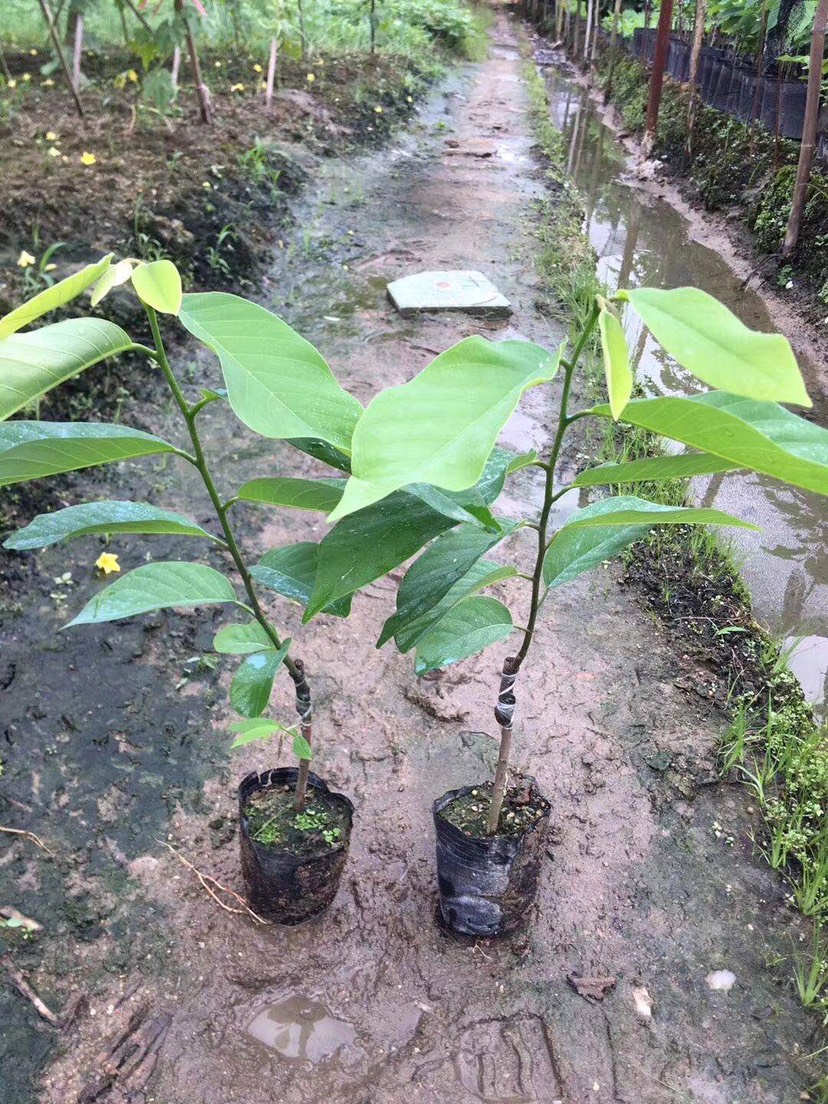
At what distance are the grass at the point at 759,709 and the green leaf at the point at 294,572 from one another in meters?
1.29

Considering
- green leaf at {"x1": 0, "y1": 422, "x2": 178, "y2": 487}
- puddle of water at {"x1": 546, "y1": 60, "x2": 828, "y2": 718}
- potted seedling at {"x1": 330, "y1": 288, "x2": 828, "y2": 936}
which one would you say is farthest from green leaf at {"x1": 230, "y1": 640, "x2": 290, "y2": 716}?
puddle of water at {"x1": 546, "y1": 60, "x2": 828, "y2": 718}

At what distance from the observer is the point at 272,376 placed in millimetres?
842

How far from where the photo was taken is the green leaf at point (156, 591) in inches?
41.7

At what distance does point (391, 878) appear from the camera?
1828 millimetres

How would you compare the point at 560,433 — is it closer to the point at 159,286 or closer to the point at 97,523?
the point at 159,286

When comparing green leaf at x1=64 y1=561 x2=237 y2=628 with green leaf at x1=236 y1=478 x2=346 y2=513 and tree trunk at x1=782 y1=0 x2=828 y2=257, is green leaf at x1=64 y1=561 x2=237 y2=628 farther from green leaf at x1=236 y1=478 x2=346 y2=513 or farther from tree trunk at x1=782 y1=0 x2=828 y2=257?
tree trunk at x1=782 y1=0 x2=828 y2=257

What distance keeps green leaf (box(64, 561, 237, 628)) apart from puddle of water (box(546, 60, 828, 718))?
202 centimetres

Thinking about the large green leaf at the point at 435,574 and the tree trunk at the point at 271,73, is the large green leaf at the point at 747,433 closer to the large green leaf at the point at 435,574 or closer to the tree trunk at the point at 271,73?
the large green leaf at the point at 435,574

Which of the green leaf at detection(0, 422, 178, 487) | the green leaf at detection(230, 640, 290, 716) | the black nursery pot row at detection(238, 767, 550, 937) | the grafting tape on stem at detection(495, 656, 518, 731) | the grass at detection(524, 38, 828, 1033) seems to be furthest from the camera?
the grass at detection(524, 38, 828, 1033)

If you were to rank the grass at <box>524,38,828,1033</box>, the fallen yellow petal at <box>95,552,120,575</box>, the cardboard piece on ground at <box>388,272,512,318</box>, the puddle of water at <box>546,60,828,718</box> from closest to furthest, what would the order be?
1. the grass at <box>524,38,828,1033</box>
2. the fallen yellow petal at <box>95,552,120,575</box>
3. the puddle of water at <box>546,60,828,718</box>
4. the cardboard piece on ground at <box>388,272,512,318</box>

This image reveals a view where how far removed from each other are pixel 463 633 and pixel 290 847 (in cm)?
69

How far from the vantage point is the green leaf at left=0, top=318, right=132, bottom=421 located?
78cm

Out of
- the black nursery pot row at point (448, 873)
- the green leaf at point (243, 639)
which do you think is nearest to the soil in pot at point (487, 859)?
the black nursery pot row at point (448, 873)

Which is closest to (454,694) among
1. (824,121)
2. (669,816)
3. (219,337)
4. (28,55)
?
(669,816)
